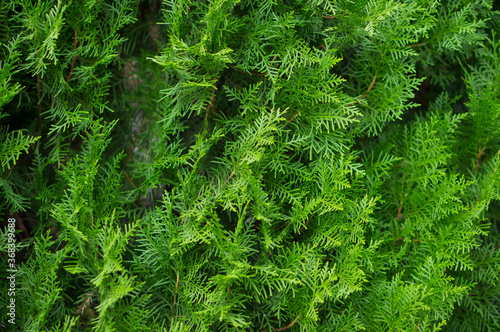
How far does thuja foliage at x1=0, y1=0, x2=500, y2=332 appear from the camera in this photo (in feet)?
3.51

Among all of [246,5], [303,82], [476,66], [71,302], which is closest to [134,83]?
[246,5]

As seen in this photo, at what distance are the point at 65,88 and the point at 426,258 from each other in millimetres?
1141

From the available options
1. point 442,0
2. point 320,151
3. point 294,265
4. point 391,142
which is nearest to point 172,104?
point 320,151

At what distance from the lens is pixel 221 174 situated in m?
1.18

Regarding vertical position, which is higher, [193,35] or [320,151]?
[193,35]

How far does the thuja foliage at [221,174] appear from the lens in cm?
107

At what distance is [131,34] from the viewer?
1.31 m

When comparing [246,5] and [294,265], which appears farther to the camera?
[246,5]

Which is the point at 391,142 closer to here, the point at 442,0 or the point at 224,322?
the point at 442,0

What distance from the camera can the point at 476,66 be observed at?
60.0 inches

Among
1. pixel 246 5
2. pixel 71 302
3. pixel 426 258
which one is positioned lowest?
pixel 71 302

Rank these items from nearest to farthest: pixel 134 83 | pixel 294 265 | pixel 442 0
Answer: pixel 294 265, pixel 134 83, pixel 442 0

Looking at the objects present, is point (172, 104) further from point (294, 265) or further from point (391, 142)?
point (391, 142)

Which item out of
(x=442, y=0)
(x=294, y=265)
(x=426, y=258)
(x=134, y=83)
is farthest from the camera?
(x=442, y=0)
